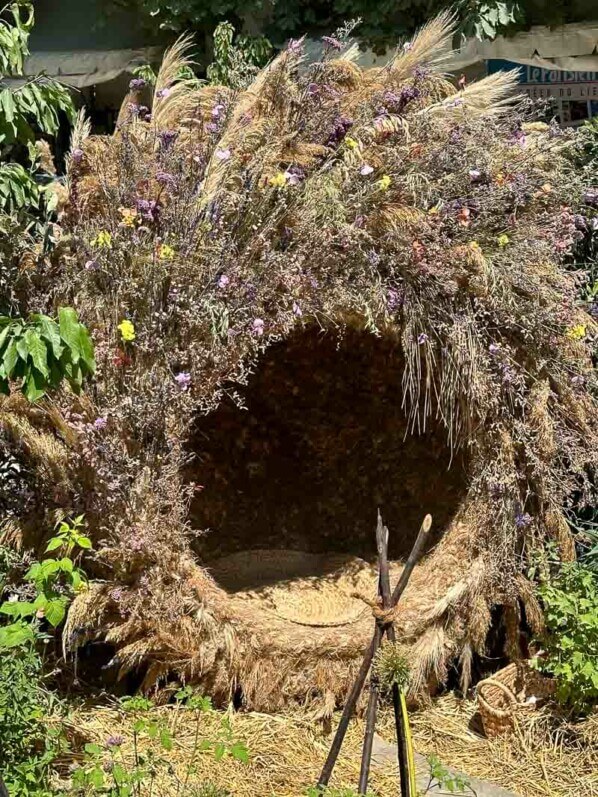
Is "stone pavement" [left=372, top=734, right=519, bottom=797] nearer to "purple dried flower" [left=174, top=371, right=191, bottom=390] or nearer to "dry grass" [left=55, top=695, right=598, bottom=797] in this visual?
"dry grass" [left=55, top=695, right=598, bottom=797]

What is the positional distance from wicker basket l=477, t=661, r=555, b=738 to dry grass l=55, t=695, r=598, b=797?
5 centimetres

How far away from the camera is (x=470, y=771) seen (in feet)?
9.86

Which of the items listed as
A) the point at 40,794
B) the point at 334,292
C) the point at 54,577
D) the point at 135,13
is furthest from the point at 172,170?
the point at 135,13

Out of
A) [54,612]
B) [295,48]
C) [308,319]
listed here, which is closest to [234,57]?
[295,48]

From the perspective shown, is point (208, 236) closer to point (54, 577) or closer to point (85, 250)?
point (85, 250)

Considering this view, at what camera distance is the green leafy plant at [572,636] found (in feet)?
9.88

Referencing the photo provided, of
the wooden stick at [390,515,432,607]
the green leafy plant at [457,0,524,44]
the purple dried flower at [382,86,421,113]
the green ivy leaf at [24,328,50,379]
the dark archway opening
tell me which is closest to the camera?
the green ivy leaf at [24,328,50,379]

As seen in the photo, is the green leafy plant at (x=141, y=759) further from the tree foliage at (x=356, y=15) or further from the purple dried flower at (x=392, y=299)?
the tree foliage at (x=356, y=15)

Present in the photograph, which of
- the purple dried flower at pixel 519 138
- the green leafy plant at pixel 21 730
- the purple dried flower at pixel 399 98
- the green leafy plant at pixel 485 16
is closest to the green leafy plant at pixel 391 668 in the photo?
the green leafy plant at pixel 21 730

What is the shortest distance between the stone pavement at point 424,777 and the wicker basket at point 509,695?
236 millimetres

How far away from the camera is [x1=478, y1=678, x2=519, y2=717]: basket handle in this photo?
310 centimetres

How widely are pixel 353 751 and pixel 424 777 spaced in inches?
9.9

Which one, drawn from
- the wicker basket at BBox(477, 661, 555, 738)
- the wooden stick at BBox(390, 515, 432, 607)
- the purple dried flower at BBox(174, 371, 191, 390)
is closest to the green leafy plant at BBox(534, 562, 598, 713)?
the wicker basket at BBox(477, 661, 555, 738)

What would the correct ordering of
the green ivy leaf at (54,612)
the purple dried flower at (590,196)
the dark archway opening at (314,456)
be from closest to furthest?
the green ivy leaf at (54,612)
the purple dried flower at (590,196)
the dark archway opening at (314,456)
